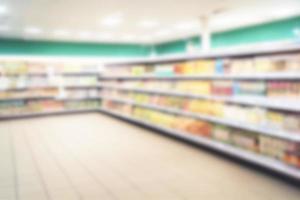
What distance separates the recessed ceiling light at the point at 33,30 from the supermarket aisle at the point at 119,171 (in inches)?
244

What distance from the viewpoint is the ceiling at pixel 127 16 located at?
8.13 m

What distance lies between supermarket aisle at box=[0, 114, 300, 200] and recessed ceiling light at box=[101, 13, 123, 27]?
445 cm

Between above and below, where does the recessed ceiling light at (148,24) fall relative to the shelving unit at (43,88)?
above

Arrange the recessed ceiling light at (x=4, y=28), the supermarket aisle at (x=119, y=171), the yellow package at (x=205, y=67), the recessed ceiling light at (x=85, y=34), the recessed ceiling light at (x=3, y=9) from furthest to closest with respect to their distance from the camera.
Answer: the recessed ceiling light at (x=85, y=34) < the recessed ceiling light at (x=4, y=28) < the recessed ceiling light at (x=3, y=9) < the yellow package at (x=205, y=67) < the supermarket aisle at (x=119, y=171)

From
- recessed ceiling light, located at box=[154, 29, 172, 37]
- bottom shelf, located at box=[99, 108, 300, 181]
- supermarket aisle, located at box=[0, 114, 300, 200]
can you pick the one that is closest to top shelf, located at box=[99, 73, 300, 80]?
bottom shelf, located at box=[99, 108, 300, 181]

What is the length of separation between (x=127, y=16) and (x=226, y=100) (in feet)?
19.2

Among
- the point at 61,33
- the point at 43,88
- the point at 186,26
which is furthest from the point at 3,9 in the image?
the point at 186,26

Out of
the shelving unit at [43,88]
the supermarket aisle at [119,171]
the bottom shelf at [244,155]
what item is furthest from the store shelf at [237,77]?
the shelving unit at [43,88]

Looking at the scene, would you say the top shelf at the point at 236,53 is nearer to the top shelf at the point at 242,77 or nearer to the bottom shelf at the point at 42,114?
the top shelf at the point at 242,77

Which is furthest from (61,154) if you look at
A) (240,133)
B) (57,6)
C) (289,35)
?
(289,35)

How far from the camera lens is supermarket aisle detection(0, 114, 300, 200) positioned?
12.5 feet

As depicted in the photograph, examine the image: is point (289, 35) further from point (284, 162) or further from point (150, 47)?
point (150, 47)

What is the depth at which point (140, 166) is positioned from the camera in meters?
4.89

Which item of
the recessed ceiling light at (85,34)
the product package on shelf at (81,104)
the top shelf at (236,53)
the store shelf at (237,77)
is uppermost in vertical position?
the recessed ceiling light at (85,34)
